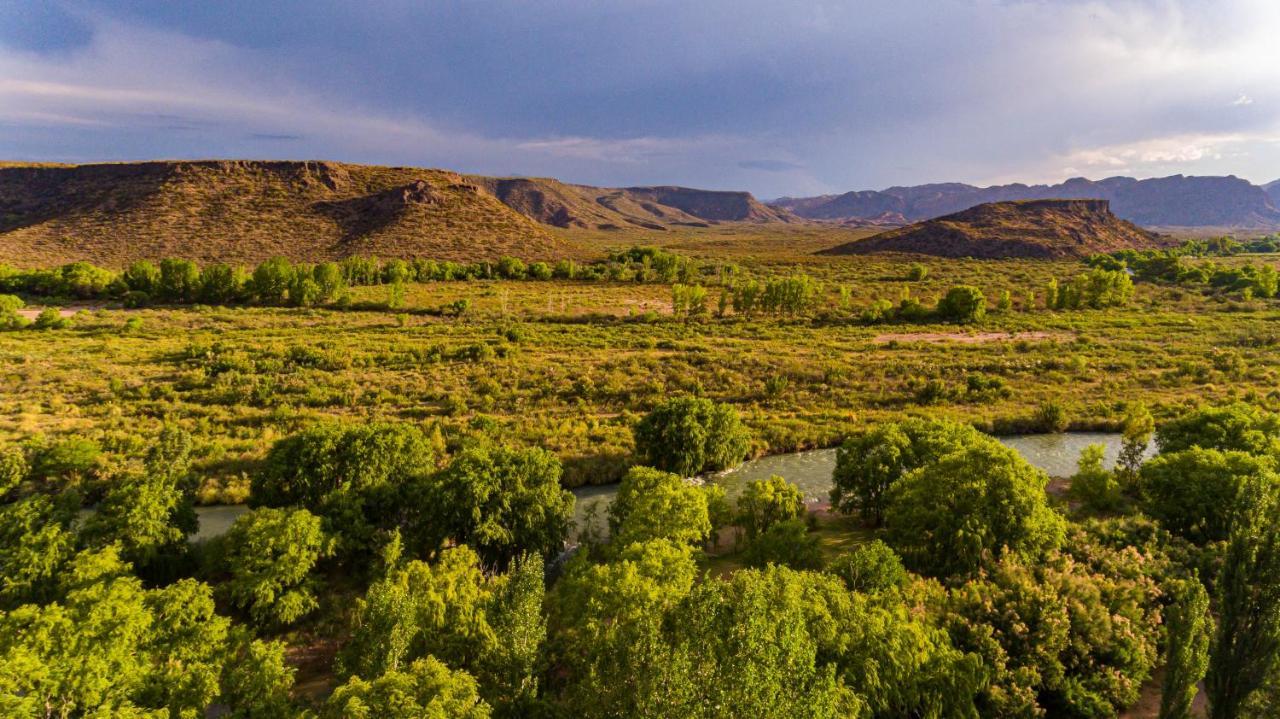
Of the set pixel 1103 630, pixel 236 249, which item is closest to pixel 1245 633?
pixel 1103 630

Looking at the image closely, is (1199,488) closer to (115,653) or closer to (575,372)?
(115,653)

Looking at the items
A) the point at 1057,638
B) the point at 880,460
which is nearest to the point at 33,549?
the point at 1057,638

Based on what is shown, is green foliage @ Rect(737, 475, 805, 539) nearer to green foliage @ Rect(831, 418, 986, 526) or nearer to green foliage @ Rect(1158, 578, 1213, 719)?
green foliage @ Rect(831, 418, 986, 526)

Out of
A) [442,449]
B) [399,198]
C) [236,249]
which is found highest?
[399,198]

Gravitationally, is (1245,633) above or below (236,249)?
below

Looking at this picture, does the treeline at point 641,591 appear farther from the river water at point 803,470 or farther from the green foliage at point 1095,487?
the river water at point 803,470

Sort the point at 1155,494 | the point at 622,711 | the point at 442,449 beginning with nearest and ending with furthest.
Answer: the point at 622,711 < the point at 1155,494 < the point at 442,449

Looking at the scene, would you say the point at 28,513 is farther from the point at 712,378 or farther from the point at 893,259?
the point at 893,259
